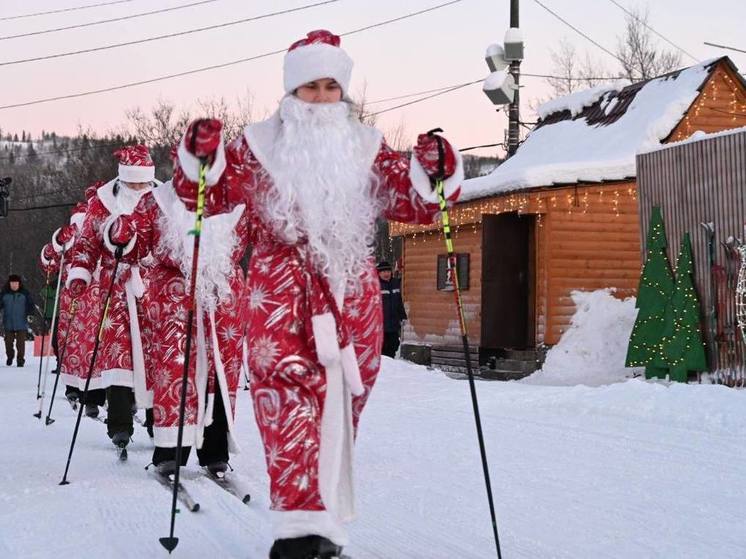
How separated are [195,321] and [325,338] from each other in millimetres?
2550

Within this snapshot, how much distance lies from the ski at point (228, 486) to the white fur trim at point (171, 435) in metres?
0.22

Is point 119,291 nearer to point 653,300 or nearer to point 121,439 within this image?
point 121,439

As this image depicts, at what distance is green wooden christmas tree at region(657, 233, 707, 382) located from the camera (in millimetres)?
12609

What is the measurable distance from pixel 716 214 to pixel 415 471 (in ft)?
23.3

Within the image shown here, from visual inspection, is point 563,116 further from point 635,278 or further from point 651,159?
point 651,159

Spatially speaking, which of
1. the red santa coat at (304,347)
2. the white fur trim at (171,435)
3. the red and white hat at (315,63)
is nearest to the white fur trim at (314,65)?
the red and white hat at (315,63)

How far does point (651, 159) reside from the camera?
45.4 feet

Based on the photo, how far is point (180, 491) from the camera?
5.66 metres

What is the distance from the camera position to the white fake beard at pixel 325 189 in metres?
3.88

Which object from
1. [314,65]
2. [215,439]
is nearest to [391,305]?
[215,439]

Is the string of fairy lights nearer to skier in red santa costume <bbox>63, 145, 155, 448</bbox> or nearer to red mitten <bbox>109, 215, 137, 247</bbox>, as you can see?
skier in red santa costume <bbox>63, 145, 155, 448</bbox>

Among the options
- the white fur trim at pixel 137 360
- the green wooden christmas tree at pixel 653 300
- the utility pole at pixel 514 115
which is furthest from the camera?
the utility pole at pixel 514 115

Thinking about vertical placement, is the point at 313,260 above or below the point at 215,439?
above

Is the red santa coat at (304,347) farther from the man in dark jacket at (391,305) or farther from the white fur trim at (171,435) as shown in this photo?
the man in dark jacket at (391,305)
